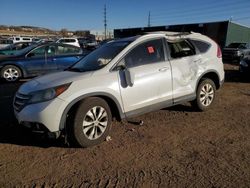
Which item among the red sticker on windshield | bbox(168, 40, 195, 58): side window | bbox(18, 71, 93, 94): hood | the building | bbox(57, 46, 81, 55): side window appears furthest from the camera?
the building

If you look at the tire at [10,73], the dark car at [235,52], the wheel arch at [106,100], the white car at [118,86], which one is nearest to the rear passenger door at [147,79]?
the white car at [118,86]

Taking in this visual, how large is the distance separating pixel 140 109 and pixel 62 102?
144cm

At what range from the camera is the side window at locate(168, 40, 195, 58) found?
5.50 metres

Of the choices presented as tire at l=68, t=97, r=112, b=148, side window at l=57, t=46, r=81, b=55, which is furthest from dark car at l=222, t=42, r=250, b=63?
tire at l=68, t=97, r=112, b=148

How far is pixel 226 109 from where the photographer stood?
639cm

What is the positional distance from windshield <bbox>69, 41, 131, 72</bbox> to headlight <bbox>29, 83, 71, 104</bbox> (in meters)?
0.80

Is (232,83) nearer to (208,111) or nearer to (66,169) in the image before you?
(208,111)

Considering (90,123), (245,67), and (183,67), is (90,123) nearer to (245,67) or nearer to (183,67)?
(183,67)

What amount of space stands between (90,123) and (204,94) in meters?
2.92

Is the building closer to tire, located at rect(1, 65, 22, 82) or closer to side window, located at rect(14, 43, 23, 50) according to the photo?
side window, located at rect(14, 43, 23, 50)

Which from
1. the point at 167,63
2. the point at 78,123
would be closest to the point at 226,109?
the point at 167,63

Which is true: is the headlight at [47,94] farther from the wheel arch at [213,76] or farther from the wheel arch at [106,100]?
the wheel arch at [213,76]

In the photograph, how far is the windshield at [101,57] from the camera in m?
4.91

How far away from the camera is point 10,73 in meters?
10.5
